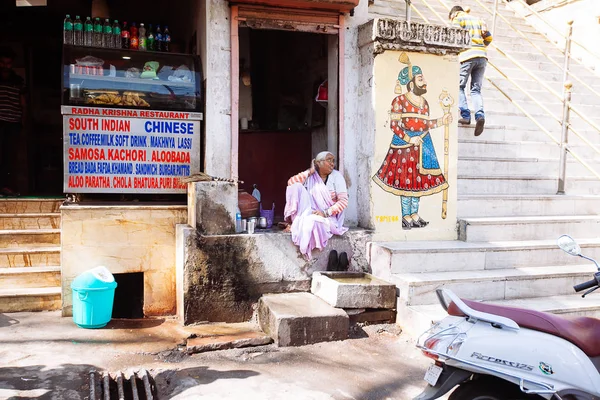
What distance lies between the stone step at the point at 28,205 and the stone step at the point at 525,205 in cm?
559

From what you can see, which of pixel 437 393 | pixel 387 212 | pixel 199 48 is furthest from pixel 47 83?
pixel 437 393

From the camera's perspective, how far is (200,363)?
4957mm

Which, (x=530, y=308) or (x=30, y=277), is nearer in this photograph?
(x=530, y=308)

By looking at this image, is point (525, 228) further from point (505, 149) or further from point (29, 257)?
point (29, 257)

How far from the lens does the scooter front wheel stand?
3.19m

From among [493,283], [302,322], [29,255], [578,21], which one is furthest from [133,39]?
[578,21]

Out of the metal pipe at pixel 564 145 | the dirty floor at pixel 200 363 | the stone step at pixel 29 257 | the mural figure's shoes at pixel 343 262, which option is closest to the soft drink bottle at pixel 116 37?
the stone step at pixel 29 257

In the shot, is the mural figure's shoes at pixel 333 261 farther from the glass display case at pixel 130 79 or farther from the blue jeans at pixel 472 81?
the blue jeans at pixel 472 81

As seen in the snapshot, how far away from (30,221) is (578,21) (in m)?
12.9

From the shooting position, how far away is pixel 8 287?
21.1ft

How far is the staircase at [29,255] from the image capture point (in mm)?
6293

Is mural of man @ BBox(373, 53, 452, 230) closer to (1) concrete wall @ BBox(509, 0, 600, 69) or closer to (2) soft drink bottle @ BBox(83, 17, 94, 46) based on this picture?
(2) soft drink bottle @ BBox(83, 17, 94, 46)

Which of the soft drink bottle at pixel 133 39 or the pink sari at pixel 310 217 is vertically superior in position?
the soft drink bottle at pixel 133 39

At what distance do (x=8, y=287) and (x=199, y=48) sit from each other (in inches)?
151
